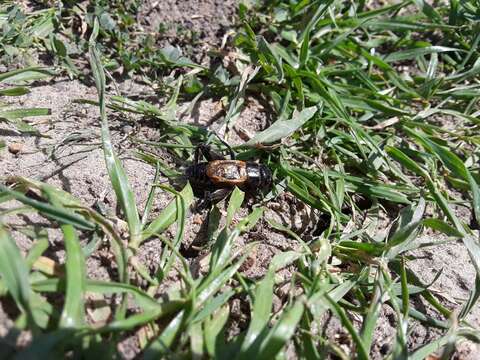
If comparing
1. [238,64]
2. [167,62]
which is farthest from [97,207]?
[238,64]

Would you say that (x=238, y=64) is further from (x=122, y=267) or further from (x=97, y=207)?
(x=122, y=267)

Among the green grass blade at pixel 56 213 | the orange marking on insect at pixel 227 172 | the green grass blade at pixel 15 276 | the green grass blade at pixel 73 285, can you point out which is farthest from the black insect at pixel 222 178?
the green grass blade at pixel 15 276

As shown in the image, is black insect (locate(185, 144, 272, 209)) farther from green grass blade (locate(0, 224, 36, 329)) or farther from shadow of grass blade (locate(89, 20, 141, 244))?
green grass blade (locate(0, 224, 36, 329))

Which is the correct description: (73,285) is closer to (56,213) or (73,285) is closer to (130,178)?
(56,213)

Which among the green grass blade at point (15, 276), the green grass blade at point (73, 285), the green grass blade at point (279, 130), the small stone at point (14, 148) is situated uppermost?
the green grass blade at point (279, 130)

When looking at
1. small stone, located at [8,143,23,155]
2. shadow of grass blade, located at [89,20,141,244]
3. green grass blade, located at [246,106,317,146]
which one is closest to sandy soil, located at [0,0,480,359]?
small stone, located at [8,143,23,155]

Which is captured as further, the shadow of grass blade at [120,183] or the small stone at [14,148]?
the small stone at [14,148]

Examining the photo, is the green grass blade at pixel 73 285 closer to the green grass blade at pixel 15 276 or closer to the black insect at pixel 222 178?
the green grass blade at pixel 15 276

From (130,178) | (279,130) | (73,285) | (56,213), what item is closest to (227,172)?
(279,130)
